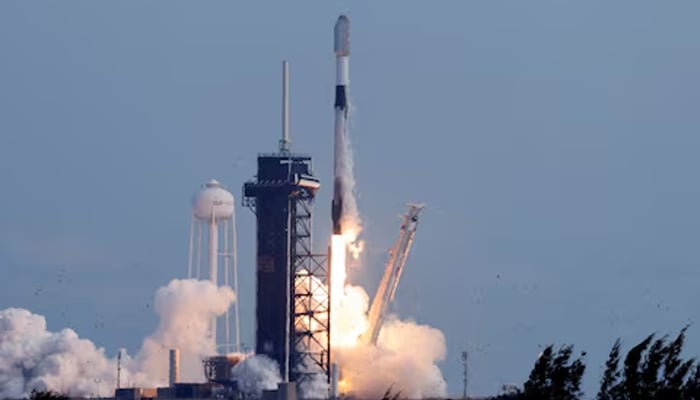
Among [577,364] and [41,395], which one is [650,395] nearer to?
[577,364]

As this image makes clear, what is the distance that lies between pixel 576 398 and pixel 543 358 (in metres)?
4.07

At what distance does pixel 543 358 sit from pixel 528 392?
2900mm

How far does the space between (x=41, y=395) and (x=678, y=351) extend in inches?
1961

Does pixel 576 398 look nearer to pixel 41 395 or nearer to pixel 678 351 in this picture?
pixel 678 351

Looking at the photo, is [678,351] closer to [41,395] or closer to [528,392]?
[528,392]

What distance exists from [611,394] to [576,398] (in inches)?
122

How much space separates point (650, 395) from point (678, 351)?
15.1 ft

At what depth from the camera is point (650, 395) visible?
156 m

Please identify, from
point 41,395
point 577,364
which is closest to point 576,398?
point 577,364

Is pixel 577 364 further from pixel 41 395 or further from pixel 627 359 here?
pixel 41 395

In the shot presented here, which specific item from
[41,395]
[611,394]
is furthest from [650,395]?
[41,395]

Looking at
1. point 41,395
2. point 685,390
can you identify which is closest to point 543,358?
point 685,390

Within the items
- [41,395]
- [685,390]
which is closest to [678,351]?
[685,390]

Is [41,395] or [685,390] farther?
[685,390]
